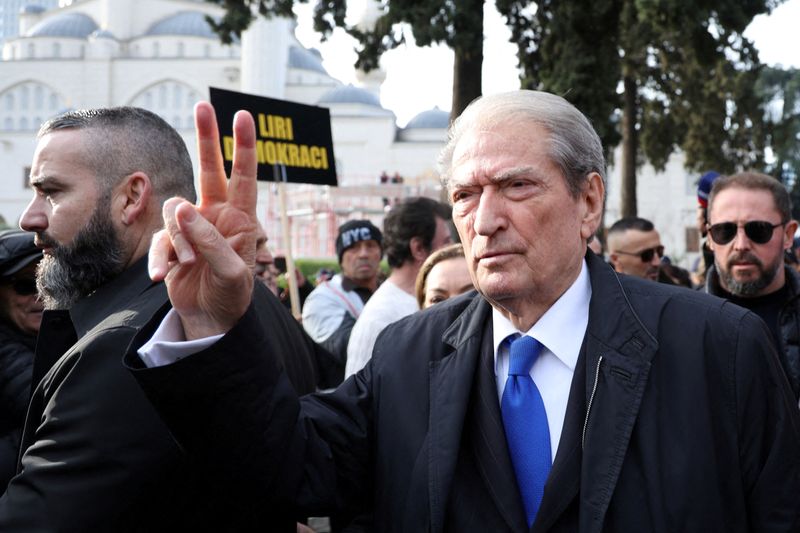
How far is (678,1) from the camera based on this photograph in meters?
13.0

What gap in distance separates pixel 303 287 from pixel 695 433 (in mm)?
8471

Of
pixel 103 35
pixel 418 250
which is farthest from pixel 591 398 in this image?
pixel 103 35

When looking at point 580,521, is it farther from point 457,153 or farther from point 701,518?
point 457,153

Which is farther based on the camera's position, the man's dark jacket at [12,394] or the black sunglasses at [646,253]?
the black sunglasses at [646,253]

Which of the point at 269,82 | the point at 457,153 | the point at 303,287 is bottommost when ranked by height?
the point at 303,287

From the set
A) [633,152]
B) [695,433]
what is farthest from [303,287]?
[633,152]

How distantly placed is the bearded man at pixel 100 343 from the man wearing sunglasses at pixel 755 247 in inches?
88.9

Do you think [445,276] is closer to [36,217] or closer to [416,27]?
[36,217]

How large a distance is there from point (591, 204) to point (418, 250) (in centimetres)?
306

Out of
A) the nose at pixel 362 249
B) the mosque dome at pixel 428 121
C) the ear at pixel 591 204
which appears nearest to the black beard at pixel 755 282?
the ear at pixel 591 204

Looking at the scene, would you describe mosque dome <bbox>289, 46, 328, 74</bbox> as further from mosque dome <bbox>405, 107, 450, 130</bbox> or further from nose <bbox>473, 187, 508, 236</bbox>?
nose <bbox>473, 187, 508, 236</bbox>

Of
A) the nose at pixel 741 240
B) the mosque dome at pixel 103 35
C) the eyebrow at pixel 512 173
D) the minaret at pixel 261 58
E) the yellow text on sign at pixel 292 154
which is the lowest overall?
the nose at pixel 741 240

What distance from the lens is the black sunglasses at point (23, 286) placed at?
11.6 feet

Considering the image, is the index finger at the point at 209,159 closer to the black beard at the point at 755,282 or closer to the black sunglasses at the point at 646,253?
the black beard at the point at 755,282
